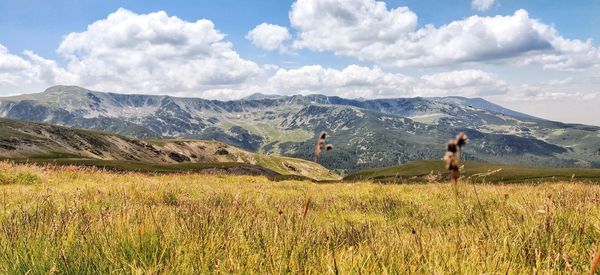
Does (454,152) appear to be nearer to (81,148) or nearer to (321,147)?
(321,147)

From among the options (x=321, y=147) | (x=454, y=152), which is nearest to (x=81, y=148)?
(x=321, y=147)

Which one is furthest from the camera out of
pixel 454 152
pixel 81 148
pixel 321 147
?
pixel 81 148

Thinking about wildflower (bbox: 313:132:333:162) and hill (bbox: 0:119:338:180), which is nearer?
wildflower (bbox: 313:132:333:162)

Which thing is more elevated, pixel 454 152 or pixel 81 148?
pixel 454 152

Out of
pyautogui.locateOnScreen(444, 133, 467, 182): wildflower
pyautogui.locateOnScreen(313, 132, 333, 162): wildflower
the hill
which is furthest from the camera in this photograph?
the hill

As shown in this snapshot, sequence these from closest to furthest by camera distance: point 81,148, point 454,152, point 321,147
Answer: point 454,152
point 321,147
point 81,148

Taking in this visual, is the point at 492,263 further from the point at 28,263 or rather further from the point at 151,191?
the point at 151,191

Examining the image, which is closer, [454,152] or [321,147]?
[454,152]

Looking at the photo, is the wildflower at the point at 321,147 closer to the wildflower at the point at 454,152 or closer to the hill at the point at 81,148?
the wildflower at the point at 454,152

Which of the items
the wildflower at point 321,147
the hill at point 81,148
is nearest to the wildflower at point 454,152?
the wildflower at point 321,147

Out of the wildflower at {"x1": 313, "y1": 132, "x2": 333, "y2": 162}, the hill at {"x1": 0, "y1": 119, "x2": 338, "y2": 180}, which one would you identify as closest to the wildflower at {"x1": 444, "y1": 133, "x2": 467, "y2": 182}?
the wildflower at {"x1": 313, "y1": 132, "x2": 333, "y2": 162}

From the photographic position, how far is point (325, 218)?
9.98 m

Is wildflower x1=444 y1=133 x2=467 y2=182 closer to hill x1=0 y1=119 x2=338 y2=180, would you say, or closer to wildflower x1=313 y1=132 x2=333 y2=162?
wildflower x1=313 y1=132 x2=333 y2=162

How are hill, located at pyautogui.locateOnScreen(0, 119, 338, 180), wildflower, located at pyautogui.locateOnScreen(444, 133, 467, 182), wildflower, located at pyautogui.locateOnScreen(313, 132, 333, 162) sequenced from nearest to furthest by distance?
wildflower, located at pyautogui.locateOnScreen(444, 133, 467, 182)
wildflower, located at pyautogui.locateOnScreen(313, 132, 333, 162)
hill, located at pyautogui.locateOnScreen(0, 119, 338, 180)
